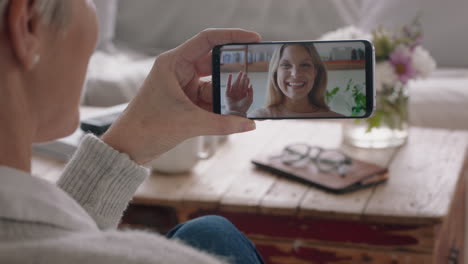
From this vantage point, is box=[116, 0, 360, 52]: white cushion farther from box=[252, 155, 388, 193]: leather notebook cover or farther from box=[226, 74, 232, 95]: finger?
box=[226, 74, 232, 95]: finger

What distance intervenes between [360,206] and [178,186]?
0.37 m

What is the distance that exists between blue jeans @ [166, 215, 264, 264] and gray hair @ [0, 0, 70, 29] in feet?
1.28

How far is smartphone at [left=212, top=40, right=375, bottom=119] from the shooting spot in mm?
914

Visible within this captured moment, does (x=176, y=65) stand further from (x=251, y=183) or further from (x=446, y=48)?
(x=446, y=48)

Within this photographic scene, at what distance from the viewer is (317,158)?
1.36 meters

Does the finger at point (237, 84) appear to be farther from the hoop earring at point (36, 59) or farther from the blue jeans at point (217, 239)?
the hoop earring at point (36, 59)

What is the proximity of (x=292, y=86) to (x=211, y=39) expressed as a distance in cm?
14

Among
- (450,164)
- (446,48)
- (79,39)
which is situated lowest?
(450,164)

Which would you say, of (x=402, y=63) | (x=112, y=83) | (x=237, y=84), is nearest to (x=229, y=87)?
(x=237, y=84)

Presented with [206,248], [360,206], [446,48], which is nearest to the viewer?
[206,248]

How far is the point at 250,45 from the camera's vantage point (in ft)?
2.97

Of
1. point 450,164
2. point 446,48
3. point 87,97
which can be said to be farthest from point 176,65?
point 446,48

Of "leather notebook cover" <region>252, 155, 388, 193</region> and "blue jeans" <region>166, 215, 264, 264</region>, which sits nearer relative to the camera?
"blue jeans" <region>166, 215, 264, 264</region>

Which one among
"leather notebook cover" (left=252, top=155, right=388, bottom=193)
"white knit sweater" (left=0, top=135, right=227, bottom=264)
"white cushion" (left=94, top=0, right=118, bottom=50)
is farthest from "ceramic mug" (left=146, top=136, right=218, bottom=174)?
"white cushion" (left=94, top=0, right=118, bottom=50)
